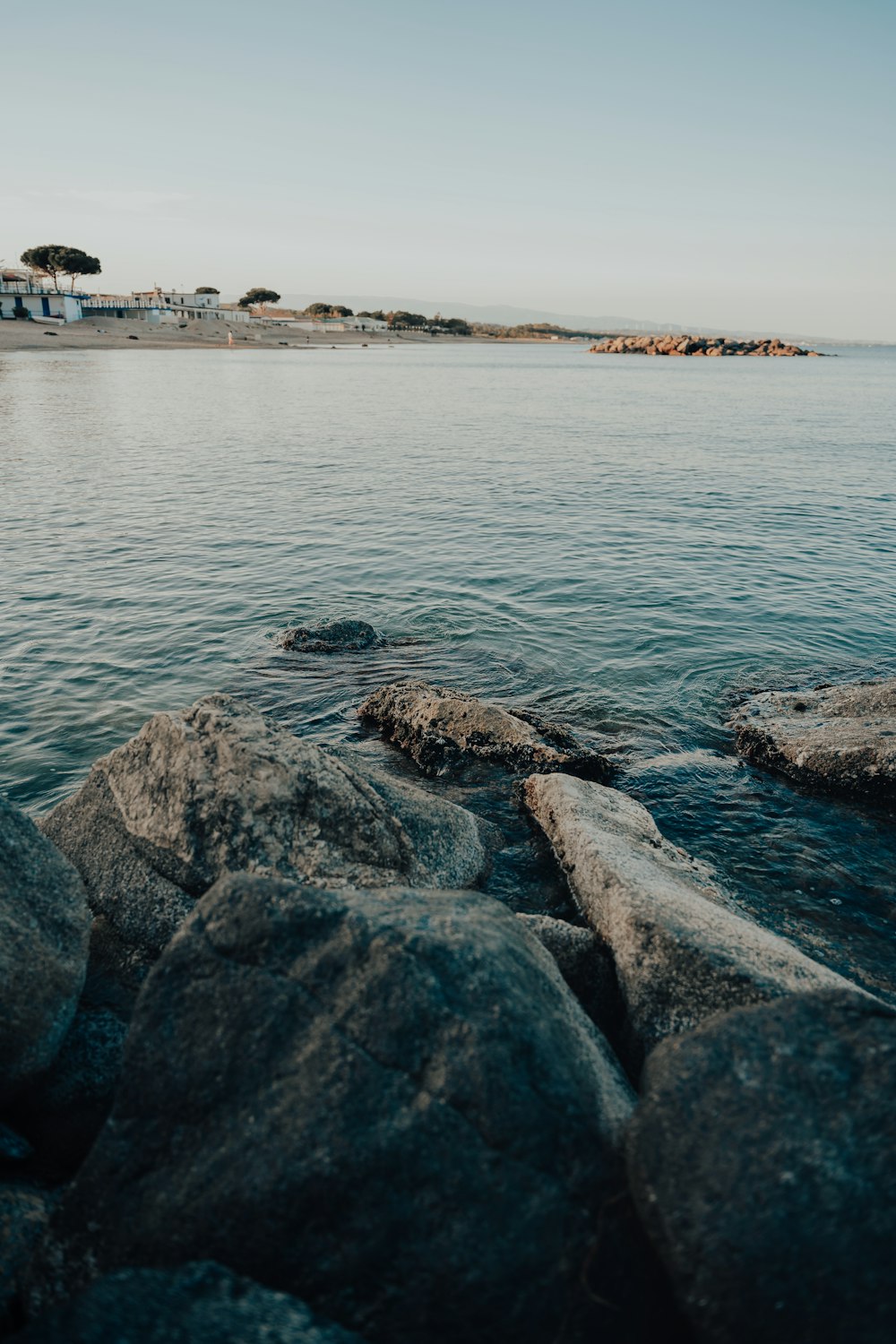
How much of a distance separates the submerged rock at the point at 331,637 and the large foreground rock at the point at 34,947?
948 centimetres

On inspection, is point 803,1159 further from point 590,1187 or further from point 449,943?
point 449,943

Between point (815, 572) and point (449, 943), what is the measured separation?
65.2 ft

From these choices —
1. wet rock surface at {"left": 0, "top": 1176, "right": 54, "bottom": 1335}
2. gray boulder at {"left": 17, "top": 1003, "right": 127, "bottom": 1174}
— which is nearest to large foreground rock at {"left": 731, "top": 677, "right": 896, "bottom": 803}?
gray boulder at {"left": 17, "top": 1003, "right": 127, "bottom": 1174}

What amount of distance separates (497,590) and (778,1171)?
54.2ft

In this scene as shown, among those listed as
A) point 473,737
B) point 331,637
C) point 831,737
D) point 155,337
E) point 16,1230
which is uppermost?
point 155,337

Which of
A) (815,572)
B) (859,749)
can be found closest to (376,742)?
(859,749)

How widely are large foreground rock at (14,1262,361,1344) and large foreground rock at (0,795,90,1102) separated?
7.21 feet

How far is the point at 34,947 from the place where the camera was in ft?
17.5

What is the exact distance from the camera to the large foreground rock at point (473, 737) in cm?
1077

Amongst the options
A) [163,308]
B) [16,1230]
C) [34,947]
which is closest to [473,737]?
[34,947]

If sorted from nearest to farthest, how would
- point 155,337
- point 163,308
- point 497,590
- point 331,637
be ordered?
point 331,637 → point 497,590 → point 155,337 → point 163,308

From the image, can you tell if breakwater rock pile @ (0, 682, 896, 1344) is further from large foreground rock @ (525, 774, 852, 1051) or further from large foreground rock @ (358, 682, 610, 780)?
large foreground rock @ (358, 682, 610, 780)

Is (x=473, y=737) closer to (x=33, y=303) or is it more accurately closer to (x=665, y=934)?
(x=665, y=934)

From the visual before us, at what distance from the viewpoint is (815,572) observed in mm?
21141
